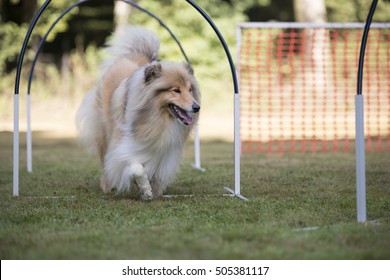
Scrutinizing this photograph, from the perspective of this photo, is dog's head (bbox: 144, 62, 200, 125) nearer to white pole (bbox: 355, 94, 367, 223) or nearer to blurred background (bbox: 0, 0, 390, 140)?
white pole (bbox: 355, 94, 367, 223)

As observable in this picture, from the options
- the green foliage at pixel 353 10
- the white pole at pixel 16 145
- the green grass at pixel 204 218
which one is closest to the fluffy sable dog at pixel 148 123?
the green grass at pixel 204 218

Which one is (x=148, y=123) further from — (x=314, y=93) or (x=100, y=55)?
(x=100, y=55)

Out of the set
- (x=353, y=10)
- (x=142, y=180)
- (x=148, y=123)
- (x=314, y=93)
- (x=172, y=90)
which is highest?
(x=353, y=10)

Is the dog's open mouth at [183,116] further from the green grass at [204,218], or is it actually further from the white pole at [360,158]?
the white pole at [360,158]

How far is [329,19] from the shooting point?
89.2 ft

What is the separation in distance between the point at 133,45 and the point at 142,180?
1.96 metres

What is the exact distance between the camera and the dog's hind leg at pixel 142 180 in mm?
5648

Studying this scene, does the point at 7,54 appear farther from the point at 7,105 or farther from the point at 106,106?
the point at 106,106

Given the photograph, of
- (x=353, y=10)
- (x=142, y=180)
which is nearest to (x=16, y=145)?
(x=142, y=180)

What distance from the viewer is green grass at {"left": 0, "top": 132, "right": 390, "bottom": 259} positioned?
3.71 meters

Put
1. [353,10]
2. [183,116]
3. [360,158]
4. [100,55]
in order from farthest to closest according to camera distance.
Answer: [353,10] < [100,55] < [183,116] < [360,158]

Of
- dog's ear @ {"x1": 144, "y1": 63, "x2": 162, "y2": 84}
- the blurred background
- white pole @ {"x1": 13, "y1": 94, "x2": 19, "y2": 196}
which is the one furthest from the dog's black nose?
the blurred background

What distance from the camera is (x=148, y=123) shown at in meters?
5.61

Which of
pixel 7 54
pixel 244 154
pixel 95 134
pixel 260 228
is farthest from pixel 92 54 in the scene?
pixel 260 228
